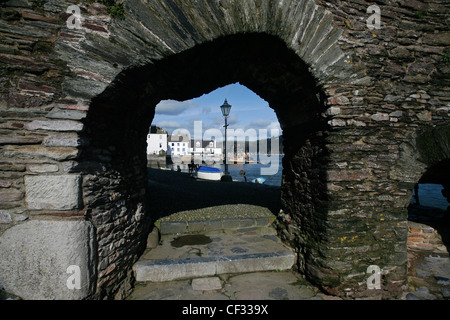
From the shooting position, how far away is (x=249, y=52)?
3363mm

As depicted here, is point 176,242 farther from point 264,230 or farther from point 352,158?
point 352,158

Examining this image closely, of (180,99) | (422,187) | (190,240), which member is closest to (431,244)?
(190,240)

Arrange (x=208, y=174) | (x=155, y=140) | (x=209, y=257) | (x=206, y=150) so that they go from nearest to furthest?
(x=209, y=257) → (x=208, y=174) → (x=155, y=140) → (x=206, y=150)

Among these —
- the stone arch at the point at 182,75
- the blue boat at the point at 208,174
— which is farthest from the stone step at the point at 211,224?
the blue boat at the point at 208,174

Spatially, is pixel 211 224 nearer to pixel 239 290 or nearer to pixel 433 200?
pixel 239 290

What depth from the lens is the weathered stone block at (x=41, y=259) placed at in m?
2.17

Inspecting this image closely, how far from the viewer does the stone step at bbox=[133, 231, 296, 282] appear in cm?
323

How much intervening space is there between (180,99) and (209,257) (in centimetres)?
300

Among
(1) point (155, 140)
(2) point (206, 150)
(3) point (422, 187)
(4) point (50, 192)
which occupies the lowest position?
(3) point (422, 187)

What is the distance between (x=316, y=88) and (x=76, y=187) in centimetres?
330

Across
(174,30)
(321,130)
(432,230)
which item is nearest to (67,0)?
(174,30)

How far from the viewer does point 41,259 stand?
220 centimetres

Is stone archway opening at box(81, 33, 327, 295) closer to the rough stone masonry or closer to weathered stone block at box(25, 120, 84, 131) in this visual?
the rough stone masonry

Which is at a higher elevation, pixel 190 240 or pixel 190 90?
pixel 190 90
